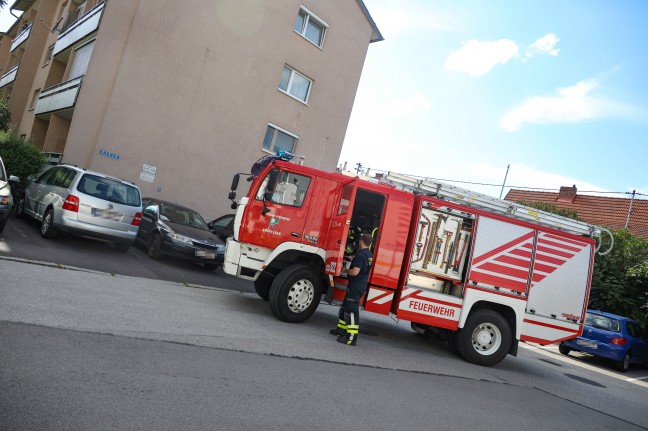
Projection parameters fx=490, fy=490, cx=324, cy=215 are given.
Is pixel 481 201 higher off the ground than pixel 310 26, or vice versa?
pixel 310 26

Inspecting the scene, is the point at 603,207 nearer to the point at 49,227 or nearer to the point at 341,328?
the point at 341,328

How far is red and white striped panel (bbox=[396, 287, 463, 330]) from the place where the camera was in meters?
8.33

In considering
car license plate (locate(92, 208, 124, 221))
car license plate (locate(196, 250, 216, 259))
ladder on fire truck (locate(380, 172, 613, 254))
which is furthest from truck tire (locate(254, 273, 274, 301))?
car license plate (locate(92, 208, 124, 221))

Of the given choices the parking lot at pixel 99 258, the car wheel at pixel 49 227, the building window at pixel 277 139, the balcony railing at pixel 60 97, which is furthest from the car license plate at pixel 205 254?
the building window at pixel 277 139

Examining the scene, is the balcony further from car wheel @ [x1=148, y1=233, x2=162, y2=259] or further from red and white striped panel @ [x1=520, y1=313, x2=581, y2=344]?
red and white striped panel @ [x1=520, y1=313, x2=581, y2=344]

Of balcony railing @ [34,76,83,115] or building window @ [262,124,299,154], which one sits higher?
building window @ [262,124,299,154]

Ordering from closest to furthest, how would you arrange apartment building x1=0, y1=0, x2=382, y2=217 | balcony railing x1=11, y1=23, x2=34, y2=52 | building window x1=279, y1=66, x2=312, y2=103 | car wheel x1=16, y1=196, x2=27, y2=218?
car wheel x1=16, y1=196, x2=27, y2=218 → apartment building x1=0, y1=0, x2=382, y2=217 → building window x1=279, y1=66, x2=312, y2=103 → balcony railing x1=11, y1=23, x2=34, y2=52

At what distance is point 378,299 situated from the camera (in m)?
8.31

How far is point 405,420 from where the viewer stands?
4.84 m

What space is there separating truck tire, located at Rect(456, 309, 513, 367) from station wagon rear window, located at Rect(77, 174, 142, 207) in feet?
25.1

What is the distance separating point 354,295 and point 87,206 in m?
6.18

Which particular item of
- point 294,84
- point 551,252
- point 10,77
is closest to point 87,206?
point 551,252

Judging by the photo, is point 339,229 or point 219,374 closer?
point 219,374

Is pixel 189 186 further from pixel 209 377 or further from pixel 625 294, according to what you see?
pixel 625 294
